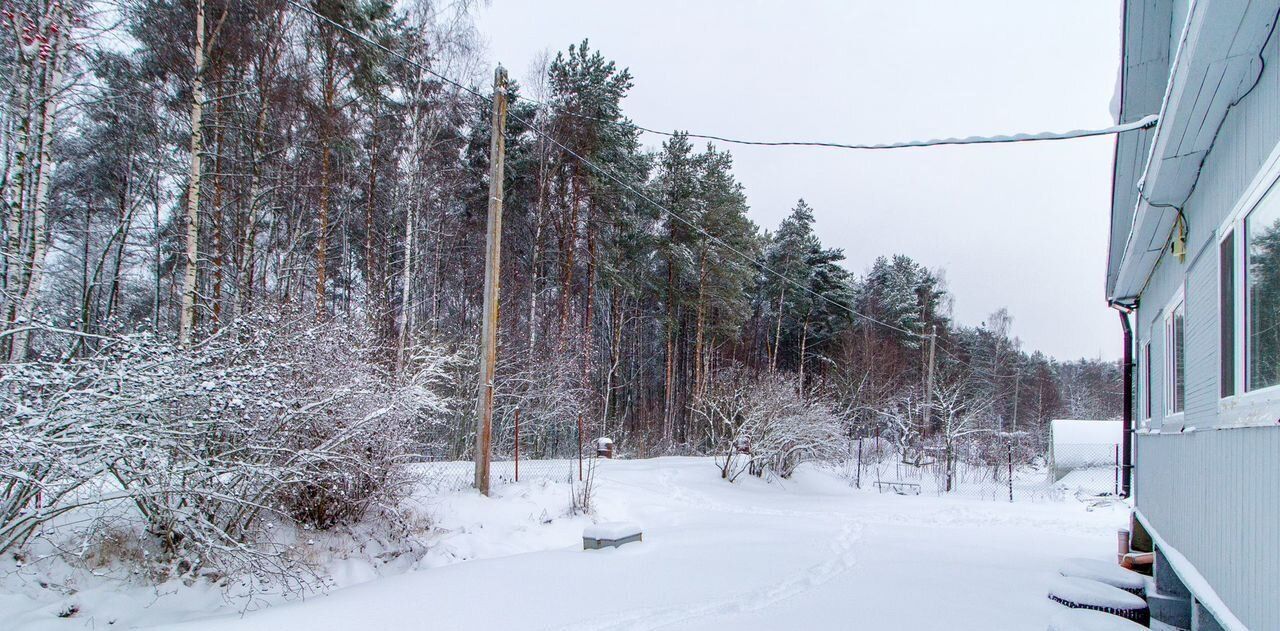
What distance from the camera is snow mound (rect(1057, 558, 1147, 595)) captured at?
5.32 meters

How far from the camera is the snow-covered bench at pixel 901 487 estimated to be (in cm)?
1510

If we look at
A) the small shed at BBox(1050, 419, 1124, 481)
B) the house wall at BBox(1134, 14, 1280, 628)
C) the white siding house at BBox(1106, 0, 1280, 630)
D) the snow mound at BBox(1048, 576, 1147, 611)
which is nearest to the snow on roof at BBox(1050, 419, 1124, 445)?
the small shed at BBox(1050, 419, 1124, 481)

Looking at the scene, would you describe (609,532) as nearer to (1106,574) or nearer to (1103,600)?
(1103,600)

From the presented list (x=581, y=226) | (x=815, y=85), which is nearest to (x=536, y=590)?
(x=815, y=85)

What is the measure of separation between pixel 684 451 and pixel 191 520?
16.5 meters

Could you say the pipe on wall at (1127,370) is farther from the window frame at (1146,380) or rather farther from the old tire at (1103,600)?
the old tire at (1103,600)

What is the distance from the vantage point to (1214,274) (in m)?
3.35

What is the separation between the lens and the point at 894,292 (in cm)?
3228

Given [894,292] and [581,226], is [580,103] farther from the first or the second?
[894,292]

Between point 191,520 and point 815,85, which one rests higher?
point 815,85

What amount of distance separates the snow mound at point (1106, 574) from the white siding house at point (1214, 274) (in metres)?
0.20

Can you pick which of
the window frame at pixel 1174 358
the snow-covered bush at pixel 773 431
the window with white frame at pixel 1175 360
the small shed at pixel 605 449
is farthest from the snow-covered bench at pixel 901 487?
the window with white frame at pixel 1175 360

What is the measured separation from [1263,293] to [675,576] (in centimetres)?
435

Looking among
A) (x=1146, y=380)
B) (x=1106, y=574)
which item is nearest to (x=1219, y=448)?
(x=1106, y=574)
